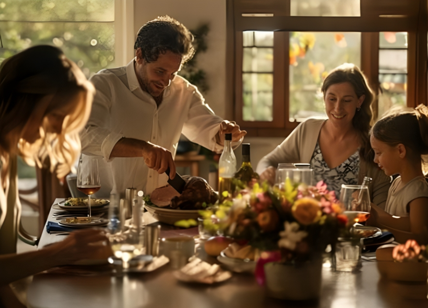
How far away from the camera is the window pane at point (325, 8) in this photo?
4617mm

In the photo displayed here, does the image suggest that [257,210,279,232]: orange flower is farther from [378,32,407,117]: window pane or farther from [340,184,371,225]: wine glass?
[378,32,407,117]: window pane

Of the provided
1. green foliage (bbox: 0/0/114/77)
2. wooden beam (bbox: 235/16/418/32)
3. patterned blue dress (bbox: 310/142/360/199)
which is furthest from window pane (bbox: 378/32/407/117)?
green foliage (bbox: 0/0/114/77)

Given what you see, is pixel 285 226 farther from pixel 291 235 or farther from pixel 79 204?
pixel 79 204

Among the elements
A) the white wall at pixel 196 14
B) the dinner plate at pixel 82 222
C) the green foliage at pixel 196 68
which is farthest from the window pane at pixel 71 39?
the dinner plate at pixel 82 222

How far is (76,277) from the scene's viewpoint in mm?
1386

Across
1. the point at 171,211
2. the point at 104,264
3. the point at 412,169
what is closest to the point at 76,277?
the point at 104,264

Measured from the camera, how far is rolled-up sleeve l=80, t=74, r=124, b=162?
2326 mm

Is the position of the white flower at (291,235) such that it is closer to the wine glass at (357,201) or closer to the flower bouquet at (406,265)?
the flower bouquet at (406,265)

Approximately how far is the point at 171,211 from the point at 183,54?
0.91 meters

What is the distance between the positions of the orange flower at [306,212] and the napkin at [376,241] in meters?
0.59

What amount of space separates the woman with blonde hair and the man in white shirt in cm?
87

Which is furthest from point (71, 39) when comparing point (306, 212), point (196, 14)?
point (306, 212)

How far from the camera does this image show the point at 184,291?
128cm

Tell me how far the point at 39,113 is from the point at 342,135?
196 centimetres
